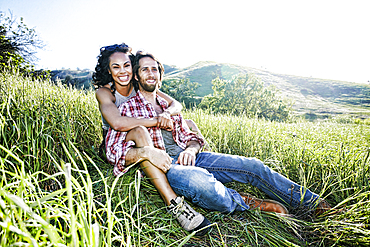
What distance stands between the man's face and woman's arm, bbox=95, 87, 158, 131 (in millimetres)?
427

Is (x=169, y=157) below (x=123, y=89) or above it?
below

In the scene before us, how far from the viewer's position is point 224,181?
2.14 m

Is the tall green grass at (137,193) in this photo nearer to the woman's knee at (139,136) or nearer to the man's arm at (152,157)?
the man's arm at (152,157)

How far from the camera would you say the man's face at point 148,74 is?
7.75ft

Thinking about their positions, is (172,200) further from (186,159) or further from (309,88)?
(309,88)

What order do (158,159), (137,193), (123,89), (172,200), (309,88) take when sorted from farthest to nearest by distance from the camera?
(309,88) → (123,89) → (158,159) → (172,200) → (137,193)

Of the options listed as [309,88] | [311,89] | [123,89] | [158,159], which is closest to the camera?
A: [158,159]

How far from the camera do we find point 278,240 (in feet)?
5.10

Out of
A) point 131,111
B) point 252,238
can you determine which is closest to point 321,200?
point 252,238

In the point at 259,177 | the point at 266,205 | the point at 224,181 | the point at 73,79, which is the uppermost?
the point at 73,79

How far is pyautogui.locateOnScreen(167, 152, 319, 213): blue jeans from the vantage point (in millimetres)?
1665

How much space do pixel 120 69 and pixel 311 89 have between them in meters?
82.8

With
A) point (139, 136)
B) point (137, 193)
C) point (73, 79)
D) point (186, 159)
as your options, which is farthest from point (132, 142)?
point (73, 79)

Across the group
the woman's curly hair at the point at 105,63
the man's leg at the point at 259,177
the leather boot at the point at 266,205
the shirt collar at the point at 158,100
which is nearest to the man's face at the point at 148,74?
the shirt collar at the point at 158,100
